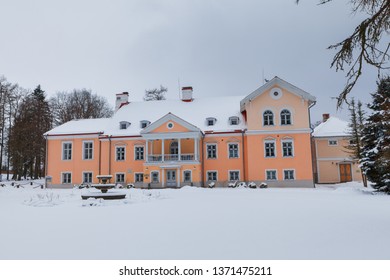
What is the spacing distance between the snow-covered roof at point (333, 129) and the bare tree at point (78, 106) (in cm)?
3272

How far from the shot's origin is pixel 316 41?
7.63 metres

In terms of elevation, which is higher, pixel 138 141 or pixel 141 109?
pixel 141 109

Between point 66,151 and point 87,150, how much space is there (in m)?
2.28

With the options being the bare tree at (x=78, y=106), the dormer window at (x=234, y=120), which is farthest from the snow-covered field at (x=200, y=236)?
the bare tree at (x=78, y=106)

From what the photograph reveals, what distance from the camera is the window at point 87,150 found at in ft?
102

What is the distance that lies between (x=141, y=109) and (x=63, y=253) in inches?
1127

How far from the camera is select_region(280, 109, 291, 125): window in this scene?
2797cm

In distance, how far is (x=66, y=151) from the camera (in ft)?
104

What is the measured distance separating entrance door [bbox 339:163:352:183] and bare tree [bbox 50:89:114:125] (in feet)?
117

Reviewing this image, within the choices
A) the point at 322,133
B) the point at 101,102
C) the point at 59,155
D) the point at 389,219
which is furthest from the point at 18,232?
the point at 101,102

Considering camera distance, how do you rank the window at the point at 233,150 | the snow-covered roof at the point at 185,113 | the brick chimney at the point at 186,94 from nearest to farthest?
the window at the point at 233,150 → the snow-covered roof at the point at 185,113 → the brick chimney at the point at 186,94

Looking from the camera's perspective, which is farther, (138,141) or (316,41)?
(138,141)

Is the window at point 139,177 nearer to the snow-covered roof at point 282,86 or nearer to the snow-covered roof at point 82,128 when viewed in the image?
the snow-covered roof at point 82,128

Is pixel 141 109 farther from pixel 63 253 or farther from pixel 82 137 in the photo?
pixel 63 253
